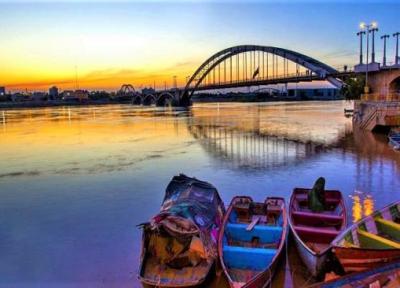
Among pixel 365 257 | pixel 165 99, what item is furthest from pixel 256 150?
pixel 165 99

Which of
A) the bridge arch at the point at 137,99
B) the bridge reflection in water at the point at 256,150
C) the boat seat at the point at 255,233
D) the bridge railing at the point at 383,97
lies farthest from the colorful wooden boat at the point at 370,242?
the bridge arch at the point at 137,99

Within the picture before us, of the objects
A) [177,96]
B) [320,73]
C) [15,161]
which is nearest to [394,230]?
[15,161]

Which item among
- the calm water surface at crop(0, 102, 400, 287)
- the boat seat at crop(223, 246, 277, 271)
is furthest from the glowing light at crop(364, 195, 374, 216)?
the boat seat at crop(223, 246, 277, 271)

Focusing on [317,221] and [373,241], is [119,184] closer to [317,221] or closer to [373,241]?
[317,221]

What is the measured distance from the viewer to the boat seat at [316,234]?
845 cm

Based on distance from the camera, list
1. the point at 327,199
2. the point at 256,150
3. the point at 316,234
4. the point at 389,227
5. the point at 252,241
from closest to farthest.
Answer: the point at 389,227, the point at 316,234, the point at 252,241, the point at 327,199, the point at 256,150

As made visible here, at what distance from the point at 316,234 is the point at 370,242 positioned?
4.92 ft

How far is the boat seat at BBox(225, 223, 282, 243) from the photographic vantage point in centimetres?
880

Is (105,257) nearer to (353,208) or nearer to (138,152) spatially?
(353,208)

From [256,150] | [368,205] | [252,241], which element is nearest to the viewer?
[252,241]

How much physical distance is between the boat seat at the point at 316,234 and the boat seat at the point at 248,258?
3.63ft

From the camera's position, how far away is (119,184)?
1703 centimetres

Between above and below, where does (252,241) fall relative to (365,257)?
below

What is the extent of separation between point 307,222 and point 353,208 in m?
3.65
